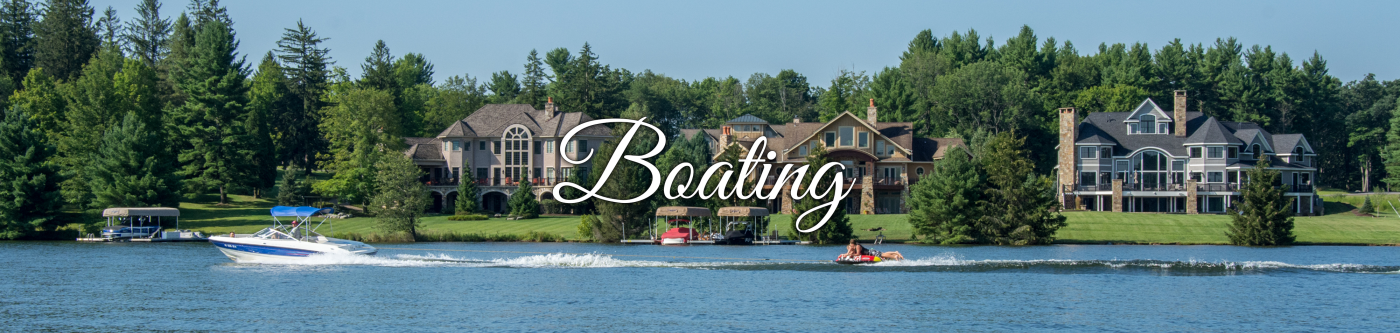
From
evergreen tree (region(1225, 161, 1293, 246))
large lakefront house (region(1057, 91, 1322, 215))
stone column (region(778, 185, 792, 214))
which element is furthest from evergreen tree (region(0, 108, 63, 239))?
evergreen tree (region(1225, 161, 1293, 246))

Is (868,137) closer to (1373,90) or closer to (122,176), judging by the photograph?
(122,176)

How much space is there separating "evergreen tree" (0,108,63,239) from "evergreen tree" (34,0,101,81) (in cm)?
3381

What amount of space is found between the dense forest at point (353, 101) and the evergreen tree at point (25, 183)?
10 centimetres

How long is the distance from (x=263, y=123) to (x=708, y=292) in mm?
70377

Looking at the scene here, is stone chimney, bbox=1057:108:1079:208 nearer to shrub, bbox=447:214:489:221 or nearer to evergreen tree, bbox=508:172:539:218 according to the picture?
evergreen tree, bbox=508:172:539:218

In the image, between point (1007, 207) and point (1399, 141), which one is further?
point (1399, 141)

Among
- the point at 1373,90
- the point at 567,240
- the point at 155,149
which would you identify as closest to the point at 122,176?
the point at 155,149

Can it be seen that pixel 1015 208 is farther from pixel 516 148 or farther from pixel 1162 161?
pixel 516 148

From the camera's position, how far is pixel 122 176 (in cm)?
7638

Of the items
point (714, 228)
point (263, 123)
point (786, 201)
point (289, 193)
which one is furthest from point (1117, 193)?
point (263, 123)

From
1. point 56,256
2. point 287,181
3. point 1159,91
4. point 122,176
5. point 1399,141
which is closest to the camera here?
point 56,256

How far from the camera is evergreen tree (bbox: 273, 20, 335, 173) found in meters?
110

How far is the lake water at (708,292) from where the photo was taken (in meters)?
32.2

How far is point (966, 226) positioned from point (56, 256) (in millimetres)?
44920
